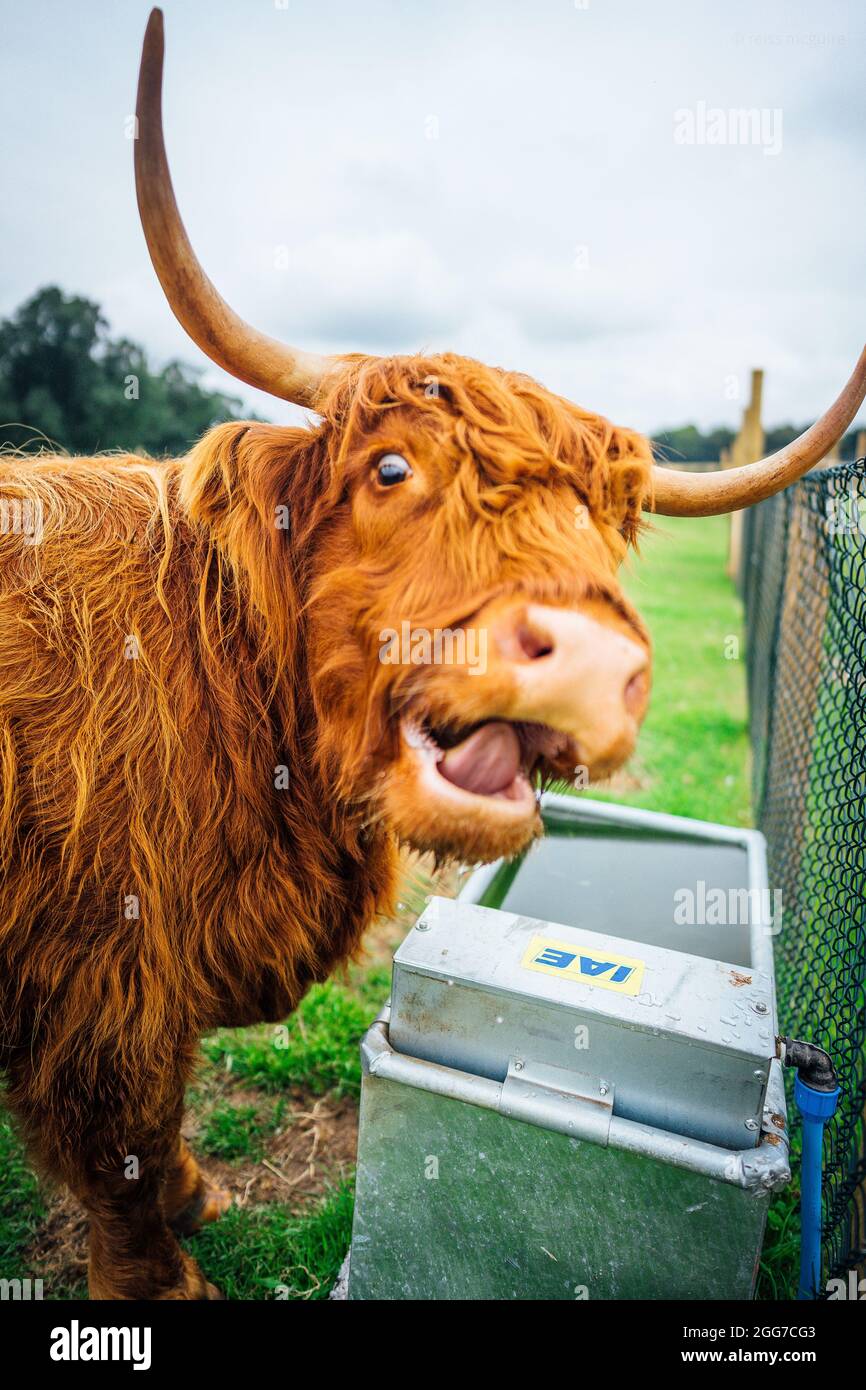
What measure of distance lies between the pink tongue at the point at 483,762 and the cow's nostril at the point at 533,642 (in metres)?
0.24

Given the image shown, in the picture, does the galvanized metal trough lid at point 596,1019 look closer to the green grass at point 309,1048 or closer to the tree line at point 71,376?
the green grass at point 309,1048

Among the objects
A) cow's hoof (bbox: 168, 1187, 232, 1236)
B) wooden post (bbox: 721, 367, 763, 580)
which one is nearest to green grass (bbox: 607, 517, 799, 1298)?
cow's hoof (bbox: 168, 1187, 232, 1236)

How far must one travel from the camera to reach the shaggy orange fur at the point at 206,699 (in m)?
1.63

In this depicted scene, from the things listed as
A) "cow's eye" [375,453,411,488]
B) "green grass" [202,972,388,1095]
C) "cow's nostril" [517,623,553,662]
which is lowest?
"green grass" [202,972,388,1095]

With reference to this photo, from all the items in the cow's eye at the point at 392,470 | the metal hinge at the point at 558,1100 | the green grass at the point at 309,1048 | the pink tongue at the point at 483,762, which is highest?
the cow's eye at the point at 392,470

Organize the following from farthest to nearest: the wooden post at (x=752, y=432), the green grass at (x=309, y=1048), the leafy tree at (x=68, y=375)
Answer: the leafy tree at (x=68, y=375) < the wooden post at (x=752, y=432) < the green grass at (x=309, y=1048)

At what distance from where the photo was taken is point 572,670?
1.31m

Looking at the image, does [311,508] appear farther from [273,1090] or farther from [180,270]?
[273,1090]

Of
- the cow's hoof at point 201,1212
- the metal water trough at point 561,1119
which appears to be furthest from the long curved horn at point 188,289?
the cow's hoof at point 201,1212

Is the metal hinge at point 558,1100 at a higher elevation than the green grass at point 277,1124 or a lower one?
higher

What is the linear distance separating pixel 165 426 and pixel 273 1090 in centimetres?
2923

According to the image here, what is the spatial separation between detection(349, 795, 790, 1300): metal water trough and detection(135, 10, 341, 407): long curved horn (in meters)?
1.26

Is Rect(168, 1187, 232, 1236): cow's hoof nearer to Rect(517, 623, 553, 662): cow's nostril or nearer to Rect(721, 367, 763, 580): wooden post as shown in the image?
Rect(517, 623, 553, 662): cow's nostril

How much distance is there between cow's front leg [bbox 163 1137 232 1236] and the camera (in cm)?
251
